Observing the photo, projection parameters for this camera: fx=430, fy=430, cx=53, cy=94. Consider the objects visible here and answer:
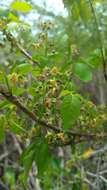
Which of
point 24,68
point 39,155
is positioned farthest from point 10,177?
point 24,68

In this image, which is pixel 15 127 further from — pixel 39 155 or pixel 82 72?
pixel 82 72

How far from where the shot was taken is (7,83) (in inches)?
36.9

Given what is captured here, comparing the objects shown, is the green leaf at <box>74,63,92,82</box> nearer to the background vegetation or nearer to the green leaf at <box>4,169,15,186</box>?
the background vegetation

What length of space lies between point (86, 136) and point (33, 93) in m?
0.20

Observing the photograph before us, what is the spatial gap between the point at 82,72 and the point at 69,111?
0.35ft

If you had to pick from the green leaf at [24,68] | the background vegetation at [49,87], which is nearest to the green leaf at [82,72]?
the background vegetation at [49,87]

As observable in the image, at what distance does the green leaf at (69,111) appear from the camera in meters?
0.93

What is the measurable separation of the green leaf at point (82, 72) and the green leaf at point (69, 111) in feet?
0.22

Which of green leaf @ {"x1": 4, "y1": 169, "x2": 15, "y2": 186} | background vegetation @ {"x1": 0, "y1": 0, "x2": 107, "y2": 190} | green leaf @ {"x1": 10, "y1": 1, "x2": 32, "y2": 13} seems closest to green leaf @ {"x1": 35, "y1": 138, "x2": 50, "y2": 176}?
background vegetation @ {"x1": 0, "y1": 0, "x2": 107, "y2": 190}

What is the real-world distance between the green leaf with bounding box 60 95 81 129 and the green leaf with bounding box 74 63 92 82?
7 cm

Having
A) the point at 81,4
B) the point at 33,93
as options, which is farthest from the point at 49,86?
the point at 81,4

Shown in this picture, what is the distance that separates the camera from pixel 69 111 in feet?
3.06

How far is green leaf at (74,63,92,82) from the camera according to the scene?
0.98m

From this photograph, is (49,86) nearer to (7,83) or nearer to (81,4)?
(7,83)
